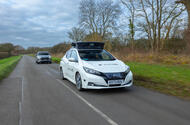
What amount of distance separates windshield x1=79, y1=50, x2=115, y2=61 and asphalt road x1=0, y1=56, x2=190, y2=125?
149 centimetres

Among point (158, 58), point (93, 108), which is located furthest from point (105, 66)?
point (158, 58)

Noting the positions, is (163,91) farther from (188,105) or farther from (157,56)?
(157,56)

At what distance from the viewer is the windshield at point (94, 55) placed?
7.47m

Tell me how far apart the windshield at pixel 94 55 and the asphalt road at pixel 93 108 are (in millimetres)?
1488

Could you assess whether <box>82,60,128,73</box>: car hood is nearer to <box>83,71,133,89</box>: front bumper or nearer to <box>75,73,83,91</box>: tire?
<box>83,71,133,89</box>: front bumper

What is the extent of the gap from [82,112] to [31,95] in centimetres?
278

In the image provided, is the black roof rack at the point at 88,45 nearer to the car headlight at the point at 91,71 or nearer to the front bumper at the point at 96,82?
the car headlight at the point at 91,71

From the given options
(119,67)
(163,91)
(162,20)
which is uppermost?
(162,20)

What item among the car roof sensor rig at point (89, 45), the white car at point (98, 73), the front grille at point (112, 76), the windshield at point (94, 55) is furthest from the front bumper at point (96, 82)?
the car roof sensor rig at point (89, 45)

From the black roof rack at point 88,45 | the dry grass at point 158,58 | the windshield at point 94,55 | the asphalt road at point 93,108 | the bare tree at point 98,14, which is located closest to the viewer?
the asphalt road at point 93,108

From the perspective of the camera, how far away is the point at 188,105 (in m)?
4.87

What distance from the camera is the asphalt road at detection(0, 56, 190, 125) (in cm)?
387

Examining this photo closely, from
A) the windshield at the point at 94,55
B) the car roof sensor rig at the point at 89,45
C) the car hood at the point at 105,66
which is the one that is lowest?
the car hood at the point at 105,66

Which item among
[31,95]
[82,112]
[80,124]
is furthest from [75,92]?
[80,124]
